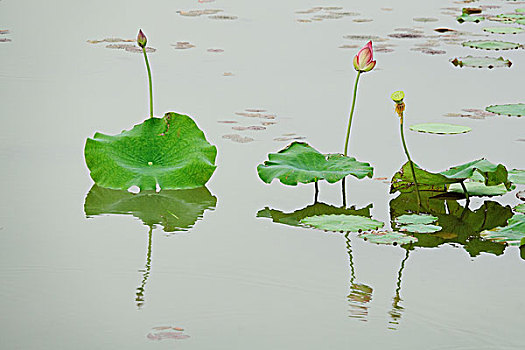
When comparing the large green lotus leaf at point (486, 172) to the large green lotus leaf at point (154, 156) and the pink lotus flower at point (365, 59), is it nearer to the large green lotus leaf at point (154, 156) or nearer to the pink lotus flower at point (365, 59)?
the pink lotus flower at point (365, 59)

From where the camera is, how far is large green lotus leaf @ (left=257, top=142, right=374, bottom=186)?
233 cm

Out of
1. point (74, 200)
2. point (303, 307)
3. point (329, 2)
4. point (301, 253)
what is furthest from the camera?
point (329, 2)

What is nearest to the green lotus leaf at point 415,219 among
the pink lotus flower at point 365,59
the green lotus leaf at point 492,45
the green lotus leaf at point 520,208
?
the green lotus leaf at point 520,208

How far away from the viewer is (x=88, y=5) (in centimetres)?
561

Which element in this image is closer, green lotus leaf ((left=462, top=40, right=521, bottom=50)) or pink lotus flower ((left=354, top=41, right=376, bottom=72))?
pink lotus flower ((left=354, top=41, right=376, bottom=72))

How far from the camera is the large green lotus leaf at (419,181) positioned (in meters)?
2.29

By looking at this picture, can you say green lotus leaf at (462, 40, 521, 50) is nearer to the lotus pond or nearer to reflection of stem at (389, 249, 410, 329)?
the lotus pond

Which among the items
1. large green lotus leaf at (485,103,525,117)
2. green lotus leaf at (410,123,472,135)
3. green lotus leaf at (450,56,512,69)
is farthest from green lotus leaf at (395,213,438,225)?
green lotus leaf at (450,56,512,69)

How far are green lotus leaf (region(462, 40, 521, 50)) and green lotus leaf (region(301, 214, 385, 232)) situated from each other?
8.42 feet

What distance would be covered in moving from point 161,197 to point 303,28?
109 inches

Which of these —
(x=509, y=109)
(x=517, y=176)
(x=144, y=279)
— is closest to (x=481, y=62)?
(x=509, y=109)

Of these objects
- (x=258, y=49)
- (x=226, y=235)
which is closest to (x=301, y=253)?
(x=226, y=235)

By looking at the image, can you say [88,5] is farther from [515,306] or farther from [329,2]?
[515,306]

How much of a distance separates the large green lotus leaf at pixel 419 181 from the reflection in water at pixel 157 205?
0.52 meters
